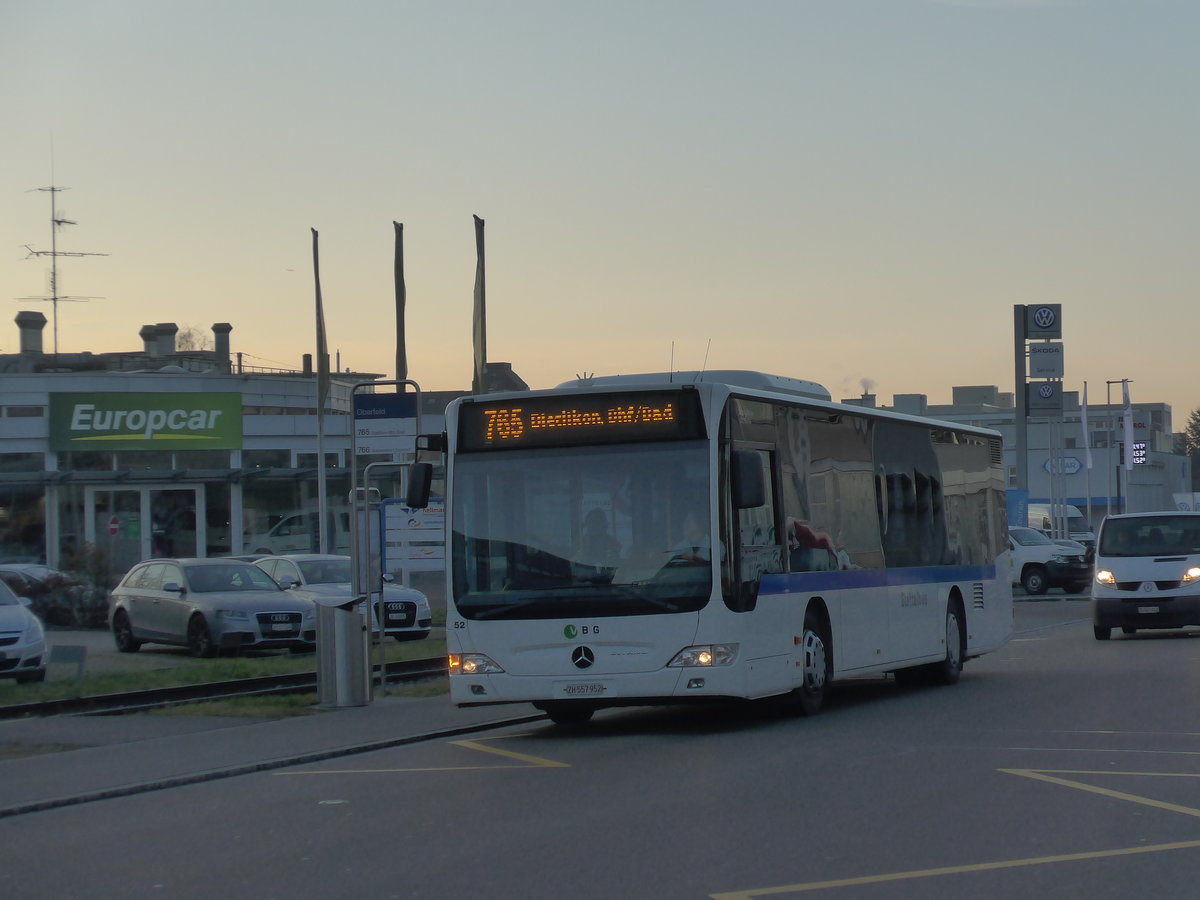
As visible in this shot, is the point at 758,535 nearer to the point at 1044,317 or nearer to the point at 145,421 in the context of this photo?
the point at 1044,317

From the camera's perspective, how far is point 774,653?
13578 mm

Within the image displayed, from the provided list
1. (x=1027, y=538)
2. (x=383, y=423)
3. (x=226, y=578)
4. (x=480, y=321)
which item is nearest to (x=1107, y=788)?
(x=383, y=423)

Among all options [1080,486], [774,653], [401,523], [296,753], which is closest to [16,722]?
[296,753]

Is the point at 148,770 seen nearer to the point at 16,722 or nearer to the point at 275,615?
the point at 16,722

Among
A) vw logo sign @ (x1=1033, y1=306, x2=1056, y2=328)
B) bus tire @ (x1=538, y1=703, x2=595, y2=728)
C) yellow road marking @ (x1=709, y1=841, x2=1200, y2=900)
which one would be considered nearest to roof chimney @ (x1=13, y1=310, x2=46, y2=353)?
vw logo sign @ (x1=1033, y1=306, x2=1056, y2=328)

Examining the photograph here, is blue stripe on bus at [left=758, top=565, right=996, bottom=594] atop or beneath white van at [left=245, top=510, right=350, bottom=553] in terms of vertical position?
beneath

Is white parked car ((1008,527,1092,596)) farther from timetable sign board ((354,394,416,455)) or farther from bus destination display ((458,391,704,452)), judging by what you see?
bus destination display ((458,391,704,452))

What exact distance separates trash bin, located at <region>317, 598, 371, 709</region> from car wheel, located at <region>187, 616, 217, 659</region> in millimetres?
7444

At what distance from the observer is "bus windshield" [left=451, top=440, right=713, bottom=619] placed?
42.9ft

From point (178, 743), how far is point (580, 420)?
4279mm

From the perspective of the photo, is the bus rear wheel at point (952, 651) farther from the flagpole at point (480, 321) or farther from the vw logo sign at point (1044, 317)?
the vw logo sign at point (1044, 317)

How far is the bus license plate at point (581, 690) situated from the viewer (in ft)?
42.7

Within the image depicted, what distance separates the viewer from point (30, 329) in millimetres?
64062

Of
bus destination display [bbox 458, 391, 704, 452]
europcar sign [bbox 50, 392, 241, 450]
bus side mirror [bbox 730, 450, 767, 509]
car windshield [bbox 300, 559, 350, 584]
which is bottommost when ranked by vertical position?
car windshield [bbox 300, 559, 350, 584]
